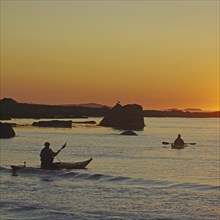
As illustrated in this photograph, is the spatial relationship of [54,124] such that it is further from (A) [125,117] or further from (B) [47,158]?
(B) [47,158]

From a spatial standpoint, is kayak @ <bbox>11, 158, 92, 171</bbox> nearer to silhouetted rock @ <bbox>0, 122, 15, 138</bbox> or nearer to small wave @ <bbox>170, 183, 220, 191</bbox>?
small wave @ <bbox>170, 183, 220, 191</bbox>

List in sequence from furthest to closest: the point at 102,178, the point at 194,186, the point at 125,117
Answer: the point at 125,117
the point at 102,178
the point at 194,186

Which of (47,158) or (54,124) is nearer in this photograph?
(47,158)

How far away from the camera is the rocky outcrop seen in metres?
A: 135

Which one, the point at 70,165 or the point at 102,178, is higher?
the point at 70,165

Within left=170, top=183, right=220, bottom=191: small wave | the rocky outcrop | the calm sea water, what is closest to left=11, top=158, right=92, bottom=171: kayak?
the calm sea water

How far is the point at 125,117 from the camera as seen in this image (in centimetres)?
13588

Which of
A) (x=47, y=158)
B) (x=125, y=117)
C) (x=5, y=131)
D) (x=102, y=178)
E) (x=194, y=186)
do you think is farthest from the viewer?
(x=125, y=117)

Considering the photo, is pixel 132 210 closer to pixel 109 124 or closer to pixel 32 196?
pixel 32 196

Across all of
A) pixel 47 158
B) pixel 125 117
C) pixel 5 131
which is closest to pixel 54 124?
pixel 125 117

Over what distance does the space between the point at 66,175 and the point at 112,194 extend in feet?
30.7

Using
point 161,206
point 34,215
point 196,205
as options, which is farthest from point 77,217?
point 196,205

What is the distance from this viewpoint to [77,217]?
21.5 m

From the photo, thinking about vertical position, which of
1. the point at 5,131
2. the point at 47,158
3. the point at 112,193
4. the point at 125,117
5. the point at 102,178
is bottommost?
the point at 112,193
